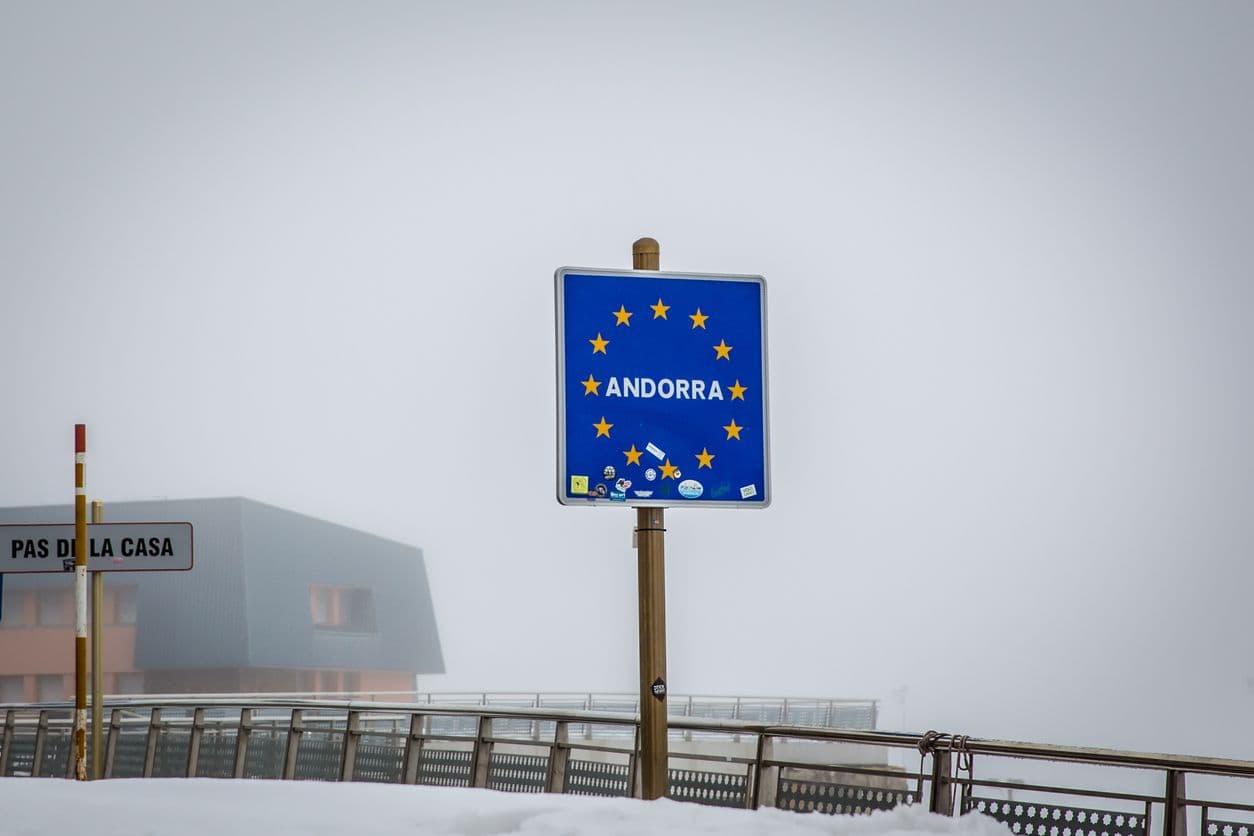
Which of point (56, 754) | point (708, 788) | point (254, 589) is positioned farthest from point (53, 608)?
point (708, 788)

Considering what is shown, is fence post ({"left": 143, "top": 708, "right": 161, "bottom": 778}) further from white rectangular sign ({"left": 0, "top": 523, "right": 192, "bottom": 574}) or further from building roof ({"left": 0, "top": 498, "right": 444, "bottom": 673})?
building roof ({"left": 0, "top": 498, "right": 444, "bottom": 673})

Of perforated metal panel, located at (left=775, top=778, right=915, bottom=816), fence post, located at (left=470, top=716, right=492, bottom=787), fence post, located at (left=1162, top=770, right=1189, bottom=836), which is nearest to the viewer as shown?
fence post, located at (left=1162, top=770, right=1189, bottom=836)

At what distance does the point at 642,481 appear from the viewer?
8328mm

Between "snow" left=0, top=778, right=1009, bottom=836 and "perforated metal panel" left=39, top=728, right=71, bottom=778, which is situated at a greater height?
"snow" left=0, top=778, right=1009, bottom=836

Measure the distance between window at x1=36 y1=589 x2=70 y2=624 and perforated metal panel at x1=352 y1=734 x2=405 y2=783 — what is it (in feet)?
Answer: 179

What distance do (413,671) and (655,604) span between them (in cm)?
7148

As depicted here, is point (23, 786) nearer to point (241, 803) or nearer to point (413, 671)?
point (241, 803)

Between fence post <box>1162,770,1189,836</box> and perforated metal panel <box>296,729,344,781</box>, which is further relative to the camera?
perforated metal panel <box>296,729,344,781</box>

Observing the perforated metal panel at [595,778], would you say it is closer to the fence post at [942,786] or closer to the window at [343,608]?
the fence post at [942,786]

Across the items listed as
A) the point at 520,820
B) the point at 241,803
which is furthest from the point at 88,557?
the point at 520,820

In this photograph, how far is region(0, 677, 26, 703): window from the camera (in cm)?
6662

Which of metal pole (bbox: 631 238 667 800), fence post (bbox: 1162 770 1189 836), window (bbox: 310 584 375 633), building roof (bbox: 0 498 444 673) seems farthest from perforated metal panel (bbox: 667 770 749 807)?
window (bbox: 310 584 375 633)

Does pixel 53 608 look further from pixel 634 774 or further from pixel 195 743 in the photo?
pixel 634 774

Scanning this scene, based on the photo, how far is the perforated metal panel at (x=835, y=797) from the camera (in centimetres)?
887
